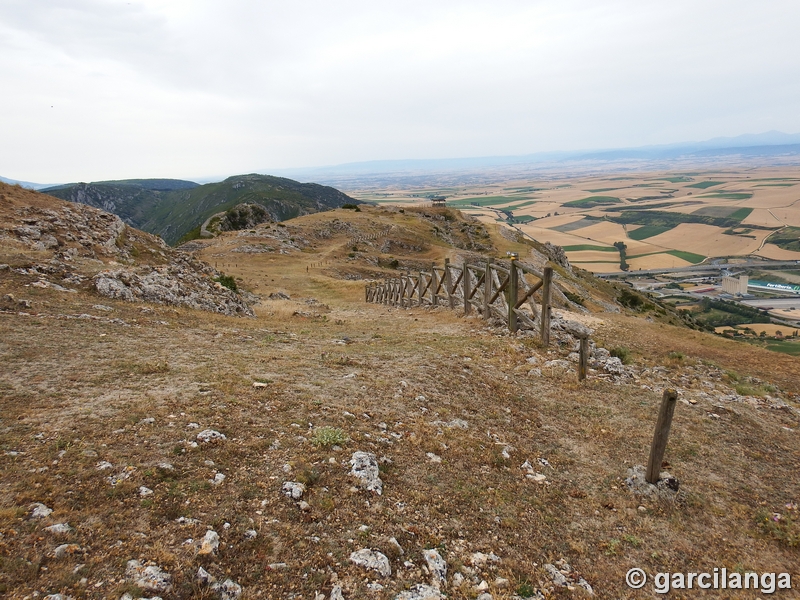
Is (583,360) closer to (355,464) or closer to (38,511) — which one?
(355,464)

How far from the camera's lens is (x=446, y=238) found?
2790 inches

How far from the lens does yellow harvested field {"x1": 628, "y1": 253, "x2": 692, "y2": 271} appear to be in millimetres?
109688

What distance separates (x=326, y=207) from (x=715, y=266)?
500ft

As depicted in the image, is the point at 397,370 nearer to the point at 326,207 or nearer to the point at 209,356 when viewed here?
the point at 209,356

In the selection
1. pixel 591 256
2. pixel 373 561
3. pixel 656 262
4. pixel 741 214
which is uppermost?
pixel 373 561

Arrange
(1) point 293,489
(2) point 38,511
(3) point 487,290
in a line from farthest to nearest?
(3) point 487,290
(1) point 293,489
(2) point 38,511

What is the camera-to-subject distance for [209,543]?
403 cm

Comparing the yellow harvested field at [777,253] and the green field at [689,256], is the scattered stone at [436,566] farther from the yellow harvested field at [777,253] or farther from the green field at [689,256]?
the yellow harvested field at [777,253]

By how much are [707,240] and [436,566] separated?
540 ft

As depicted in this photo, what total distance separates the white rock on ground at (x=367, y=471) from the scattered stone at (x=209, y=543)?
1840 millimetres

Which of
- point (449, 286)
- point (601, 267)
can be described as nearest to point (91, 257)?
point (449, 286)

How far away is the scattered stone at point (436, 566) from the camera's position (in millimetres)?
4219

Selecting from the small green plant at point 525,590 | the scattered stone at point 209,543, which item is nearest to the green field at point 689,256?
the small green plant at point 525,590

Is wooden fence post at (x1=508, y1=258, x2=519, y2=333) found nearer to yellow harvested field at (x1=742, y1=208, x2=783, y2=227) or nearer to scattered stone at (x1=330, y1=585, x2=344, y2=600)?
scattered stone at (x1=330, y1=585, x2=344, y2=600)
